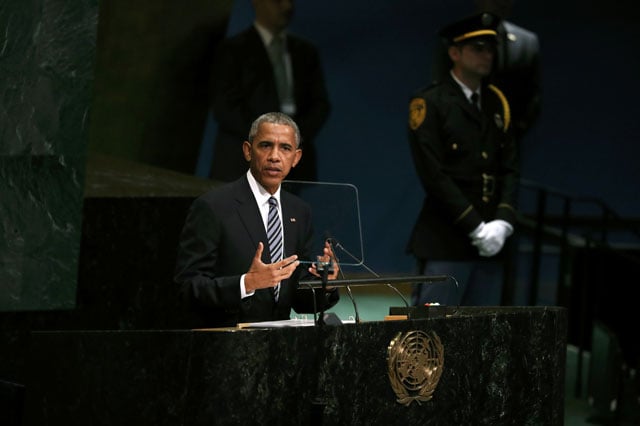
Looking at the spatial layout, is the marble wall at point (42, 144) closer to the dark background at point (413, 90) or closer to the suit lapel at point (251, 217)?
the suit lapel at point (251, 217)

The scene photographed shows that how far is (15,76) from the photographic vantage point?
4773mm

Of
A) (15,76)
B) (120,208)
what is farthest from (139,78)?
(15,76)

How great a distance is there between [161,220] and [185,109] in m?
1.42

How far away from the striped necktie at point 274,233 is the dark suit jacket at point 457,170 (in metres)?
1.60

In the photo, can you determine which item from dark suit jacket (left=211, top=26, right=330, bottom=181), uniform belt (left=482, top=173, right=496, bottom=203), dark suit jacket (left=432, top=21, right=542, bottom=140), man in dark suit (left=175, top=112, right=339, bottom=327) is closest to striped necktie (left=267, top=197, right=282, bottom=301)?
man in dark suit (left=175, top=112, right=339, bottom=327)

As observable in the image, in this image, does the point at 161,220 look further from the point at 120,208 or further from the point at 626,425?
the point at 626,425

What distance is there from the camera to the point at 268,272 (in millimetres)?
3475

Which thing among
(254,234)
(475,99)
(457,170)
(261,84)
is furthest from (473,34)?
(254,234)

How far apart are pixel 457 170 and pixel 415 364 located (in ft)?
7.05

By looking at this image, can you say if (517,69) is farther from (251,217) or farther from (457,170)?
(251,217)

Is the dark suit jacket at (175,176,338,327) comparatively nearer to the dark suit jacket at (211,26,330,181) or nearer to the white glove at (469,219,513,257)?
the white glove at (469,219,513,257)

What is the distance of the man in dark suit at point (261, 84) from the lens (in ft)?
21.1

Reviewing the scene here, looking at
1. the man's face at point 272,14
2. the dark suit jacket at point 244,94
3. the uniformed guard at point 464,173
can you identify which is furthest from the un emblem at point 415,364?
the man's face at point 272,14

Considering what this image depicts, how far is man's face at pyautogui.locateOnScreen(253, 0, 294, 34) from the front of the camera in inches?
259
